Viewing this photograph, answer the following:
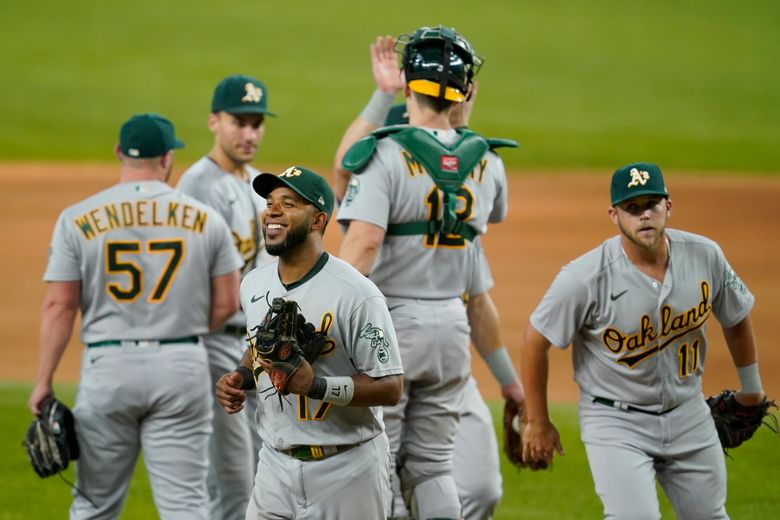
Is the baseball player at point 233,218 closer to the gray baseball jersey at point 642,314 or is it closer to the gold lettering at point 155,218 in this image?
the gold lettering at point 155,218

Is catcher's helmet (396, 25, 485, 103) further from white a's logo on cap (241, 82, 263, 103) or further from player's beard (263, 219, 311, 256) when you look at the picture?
white a's logo on cap (241, 82, 263, 103)

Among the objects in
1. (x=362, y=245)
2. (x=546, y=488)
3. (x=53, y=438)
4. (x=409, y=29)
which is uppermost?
(x=409, y=29)

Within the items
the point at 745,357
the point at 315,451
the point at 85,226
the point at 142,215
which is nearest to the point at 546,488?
the point at 745,357

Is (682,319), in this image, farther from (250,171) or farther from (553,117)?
→ (553,117)

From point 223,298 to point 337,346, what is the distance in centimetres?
170

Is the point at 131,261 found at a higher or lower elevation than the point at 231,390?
higher

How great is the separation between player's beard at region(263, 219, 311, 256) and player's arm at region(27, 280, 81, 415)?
166 centimetres

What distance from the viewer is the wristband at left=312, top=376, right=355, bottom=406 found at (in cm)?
392

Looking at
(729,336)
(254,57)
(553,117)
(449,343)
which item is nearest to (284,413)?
(449,343)

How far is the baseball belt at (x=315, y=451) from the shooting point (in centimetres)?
412

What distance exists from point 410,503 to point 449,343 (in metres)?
0.71

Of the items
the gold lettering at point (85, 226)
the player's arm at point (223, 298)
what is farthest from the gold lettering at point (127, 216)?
the player's arm at point (223, 298)

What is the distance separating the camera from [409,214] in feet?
17.0

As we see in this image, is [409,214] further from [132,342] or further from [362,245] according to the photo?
[132,342]
